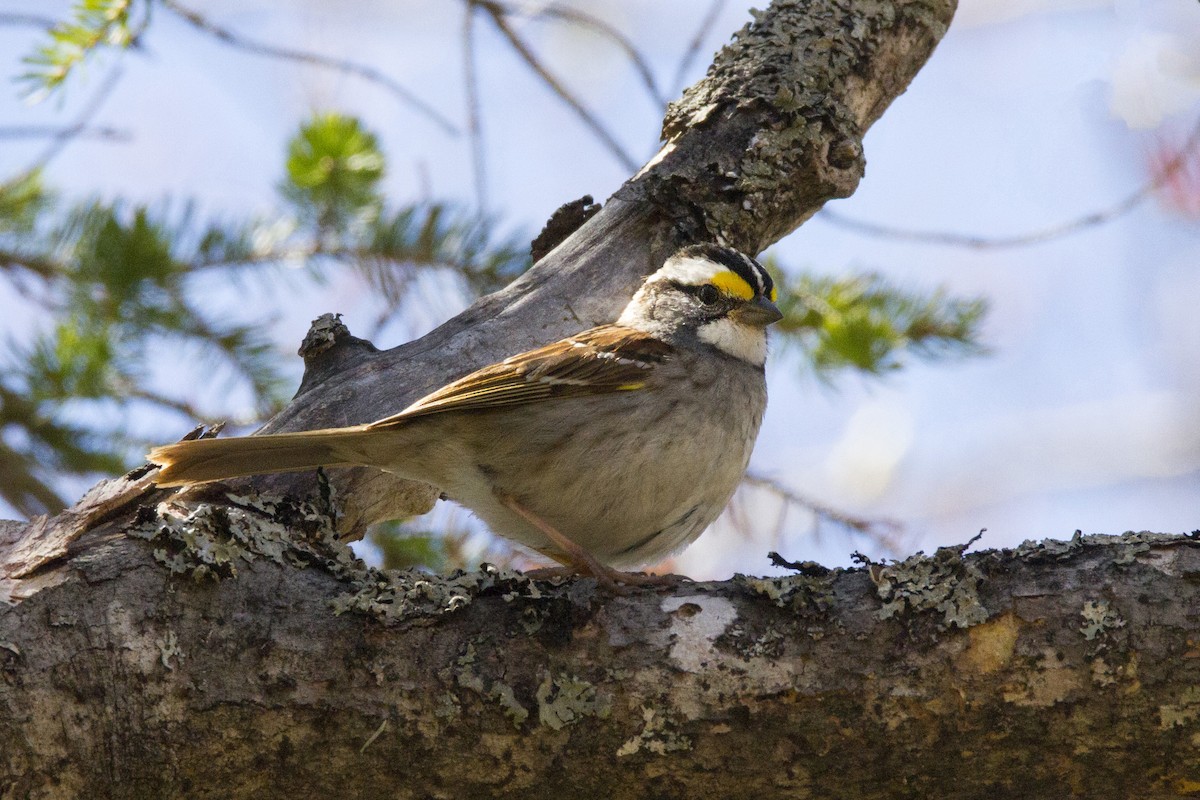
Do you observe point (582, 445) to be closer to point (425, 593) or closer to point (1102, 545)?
point (425, 593)

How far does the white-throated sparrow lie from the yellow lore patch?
0.34 m

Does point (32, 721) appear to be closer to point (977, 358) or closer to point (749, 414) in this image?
point (749, 414)

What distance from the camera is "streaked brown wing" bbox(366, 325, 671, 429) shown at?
3.69 m

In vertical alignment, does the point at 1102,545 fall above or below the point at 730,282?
below

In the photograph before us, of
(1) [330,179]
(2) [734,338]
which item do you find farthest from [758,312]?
(1) [330,179]

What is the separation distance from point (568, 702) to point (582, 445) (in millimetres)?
1200

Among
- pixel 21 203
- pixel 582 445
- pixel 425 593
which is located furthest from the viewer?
pixel 21 203

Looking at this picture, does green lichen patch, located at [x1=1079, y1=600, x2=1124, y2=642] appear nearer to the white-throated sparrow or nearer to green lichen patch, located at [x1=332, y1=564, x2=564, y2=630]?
green lichen patch, located at [x1=332, y1=564, x2=564, y2=630]

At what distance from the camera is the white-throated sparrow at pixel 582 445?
3.62m

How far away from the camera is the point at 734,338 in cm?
436

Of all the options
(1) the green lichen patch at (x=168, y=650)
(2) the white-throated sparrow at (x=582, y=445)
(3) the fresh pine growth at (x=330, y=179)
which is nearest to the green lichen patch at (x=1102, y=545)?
(2) the white-throated sparrow at (x=582, y=445)

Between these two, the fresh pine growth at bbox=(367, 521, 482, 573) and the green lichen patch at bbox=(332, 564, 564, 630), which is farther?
the fresh pine growth at bbox=(367, 521, 482, 573)

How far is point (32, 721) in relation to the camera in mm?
2543

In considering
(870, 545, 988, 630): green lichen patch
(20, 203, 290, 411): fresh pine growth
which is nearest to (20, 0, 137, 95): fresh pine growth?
(20, 203, 290, 411): fresh pine growth
